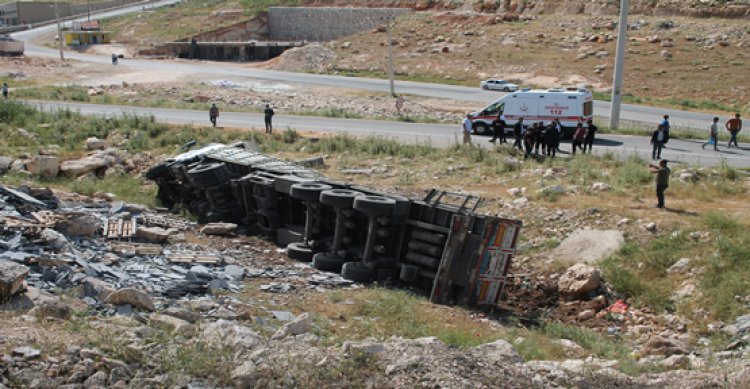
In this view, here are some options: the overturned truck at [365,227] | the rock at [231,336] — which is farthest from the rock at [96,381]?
the overturned truck at [365,227]

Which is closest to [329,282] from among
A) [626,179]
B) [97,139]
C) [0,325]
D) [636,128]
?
[0,325]

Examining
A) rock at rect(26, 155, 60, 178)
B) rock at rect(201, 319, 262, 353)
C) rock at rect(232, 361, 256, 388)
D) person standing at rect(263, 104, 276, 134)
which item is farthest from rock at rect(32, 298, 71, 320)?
person standing at rect(263, 104, 276, 134)

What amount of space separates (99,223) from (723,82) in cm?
4103

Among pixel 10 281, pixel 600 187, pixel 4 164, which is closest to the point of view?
pixel 10 281

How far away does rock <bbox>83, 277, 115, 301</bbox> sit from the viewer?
12641mm

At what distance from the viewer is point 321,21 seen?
86750mm

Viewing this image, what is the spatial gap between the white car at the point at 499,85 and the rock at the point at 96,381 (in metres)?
45.2

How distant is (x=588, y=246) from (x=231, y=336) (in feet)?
33.2

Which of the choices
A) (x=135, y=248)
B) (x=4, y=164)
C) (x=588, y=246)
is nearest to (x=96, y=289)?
(x=135, y=248)

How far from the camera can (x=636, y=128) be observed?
3450cm

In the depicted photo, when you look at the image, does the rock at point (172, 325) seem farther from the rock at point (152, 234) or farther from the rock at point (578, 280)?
the rock at point (578, 280)

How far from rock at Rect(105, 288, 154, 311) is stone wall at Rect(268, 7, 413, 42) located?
2745 inches

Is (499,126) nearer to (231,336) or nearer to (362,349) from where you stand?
(231,336)

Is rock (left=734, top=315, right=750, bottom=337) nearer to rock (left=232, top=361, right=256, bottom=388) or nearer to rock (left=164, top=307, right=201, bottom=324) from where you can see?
rock (left=232, top=361, right=256, bottom=388)
